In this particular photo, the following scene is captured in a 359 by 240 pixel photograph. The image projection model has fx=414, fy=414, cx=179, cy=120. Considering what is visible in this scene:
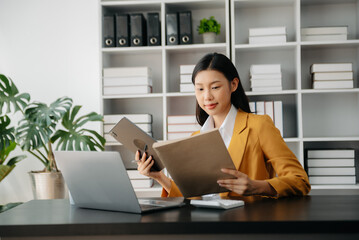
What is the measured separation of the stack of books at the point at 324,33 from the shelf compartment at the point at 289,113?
1.63 feet

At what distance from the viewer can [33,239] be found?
44.4 inches

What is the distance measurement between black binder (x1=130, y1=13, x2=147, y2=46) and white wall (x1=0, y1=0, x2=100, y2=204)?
1.56 ft

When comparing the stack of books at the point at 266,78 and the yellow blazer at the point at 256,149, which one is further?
the stack of books at the point at 266,78

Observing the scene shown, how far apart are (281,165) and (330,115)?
1977mm

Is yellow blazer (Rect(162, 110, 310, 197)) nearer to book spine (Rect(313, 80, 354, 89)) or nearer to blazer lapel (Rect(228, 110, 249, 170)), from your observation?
blazer lapel (Rect(228, 110, 249, 170))

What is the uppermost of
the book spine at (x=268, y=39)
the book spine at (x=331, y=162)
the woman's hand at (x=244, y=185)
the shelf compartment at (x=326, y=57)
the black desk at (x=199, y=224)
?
the book spine at (x=268, y=39)

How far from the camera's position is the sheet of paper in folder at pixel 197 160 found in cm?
126

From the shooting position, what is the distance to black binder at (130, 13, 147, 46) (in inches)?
128

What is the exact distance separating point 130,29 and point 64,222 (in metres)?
2.38

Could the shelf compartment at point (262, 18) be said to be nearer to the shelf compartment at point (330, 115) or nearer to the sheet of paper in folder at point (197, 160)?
the shelf compartment at point (330, 115)

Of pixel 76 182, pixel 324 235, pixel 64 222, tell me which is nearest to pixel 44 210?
pixel 76 182

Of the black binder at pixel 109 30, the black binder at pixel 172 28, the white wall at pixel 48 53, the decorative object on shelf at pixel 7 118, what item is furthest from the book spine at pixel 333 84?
the decorative object on shelf at pixel 7 118

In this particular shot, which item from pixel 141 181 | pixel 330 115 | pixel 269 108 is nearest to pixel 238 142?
pixel 269 108

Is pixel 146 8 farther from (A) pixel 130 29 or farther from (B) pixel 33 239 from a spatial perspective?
(B) pixel 33 239
